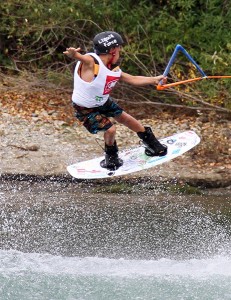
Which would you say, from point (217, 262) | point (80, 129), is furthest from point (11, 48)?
point (217, 262)

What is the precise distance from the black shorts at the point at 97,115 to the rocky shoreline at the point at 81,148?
8.16 feet

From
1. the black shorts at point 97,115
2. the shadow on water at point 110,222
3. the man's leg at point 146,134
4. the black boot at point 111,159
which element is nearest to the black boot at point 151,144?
the man's leg at point 146,134

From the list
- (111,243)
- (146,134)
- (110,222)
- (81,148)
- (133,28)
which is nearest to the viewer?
(146,134)

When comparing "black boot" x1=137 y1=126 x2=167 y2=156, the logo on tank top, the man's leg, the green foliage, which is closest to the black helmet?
the logo on tank top

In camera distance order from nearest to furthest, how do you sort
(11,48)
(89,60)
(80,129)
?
(89,60) → (80,129) → (11,48)

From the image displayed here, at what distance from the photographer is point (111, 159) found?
36.0 feet

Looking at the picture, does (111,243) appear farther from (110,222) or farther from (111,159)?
(111,159)

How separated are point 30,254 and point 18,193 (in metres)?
1.46

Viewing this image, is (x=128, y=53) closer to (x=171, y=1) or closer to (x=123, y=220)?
(x=171, y=1)

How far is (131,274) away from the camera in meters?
11.0

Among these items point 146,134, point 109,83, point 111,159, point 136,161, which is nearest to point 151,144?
point 146,134

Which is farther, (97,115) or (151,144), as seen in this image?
(151,144)

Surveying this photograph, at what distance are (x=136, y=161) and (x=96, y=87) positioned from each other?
139 cm

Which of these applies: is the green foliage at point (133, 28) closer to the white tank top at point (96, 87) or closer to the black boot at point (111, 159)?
the black boot at point (111, 159)
